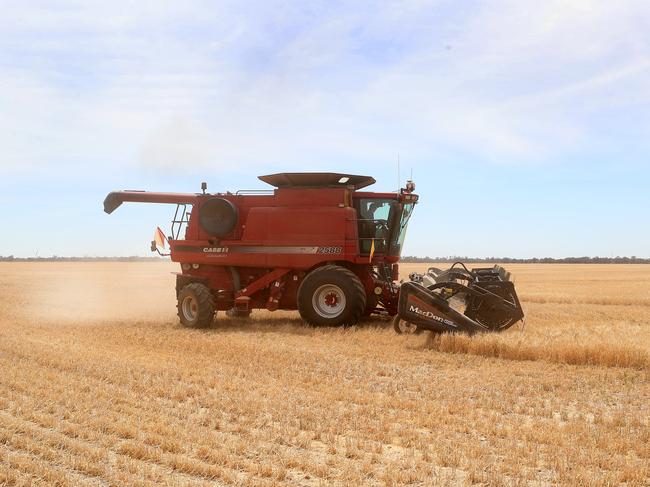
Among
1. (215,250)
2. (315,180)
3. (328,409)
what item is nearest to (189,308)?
(215,250)

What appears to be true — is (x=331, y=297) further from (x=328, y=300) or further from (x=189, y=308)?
(x=189, y=308)

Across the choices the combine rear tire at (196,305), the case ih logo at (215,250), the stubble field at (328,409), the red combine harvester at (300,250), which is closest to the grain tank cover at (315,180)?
the red combine harvester at (300,250)

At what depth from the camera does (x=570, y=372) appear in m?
8.29

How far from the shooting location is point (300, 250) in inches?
521

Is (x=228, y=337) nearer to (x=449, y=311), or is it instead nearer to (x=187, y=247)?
(x=187, y=247)

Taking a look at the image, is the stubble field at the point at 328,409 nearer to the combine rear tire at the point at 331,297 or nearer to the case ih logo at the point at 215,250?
the combine rear tire at the point at 331,297

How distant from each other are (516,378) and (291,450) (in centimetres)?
378

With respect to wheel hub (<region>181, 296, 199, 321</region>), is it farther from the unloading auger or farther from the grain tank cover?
the unloading auger

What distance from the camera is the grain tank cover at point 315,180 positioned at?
43.3ft

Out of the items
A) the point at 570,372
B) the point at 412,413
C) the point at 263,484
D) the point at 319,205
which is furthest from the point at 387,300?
the point at 263,484

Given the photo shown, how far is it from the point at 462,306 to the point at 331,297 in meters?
2.81

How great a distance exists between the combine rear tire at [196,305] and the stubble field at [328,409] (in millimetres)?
1470

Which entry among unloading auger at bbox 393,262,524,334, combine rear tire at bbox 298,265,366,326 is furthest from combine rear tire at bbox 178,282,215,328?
unloading auger at bbox 393,262,524,334

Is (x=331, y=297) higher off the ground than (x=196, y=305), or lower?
higher
